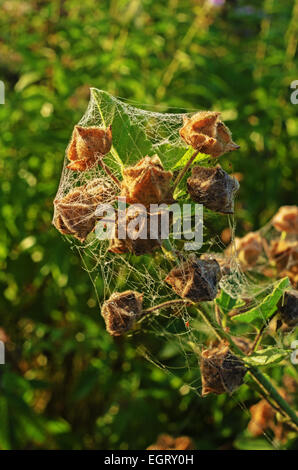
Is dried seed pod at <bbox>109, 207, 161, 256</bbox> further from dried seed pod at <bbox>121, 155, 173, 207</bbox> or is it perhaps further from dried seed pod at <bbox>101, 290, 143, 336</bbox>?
dried seed pod at <bbox>101, 290, 143, 336</bbox>

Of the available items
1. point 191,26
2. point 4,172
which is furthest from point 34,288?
point 191,26

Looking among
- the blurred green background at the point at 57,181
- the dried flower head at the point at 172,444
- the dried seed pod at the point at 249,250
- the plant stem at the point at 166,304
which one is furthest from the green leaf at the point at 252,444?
the plant stem at the point at 166,304

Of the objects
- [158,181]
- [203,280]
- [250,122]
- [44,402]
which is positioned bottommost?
[44,402]

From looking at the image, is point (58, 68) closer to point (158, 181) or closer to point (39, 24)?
point (39, 24)

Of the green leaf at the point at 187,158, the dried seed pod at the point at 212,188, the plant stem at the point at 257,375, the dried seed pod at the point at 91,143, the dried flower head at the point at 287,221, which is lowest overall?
the plant stem at the point at 257,375

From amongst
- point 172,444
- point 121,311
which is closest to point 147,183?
point 121,311

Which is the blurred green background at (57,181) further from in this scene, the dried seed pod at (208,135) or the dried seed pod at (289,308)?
the dried seed pod at (208,135)
